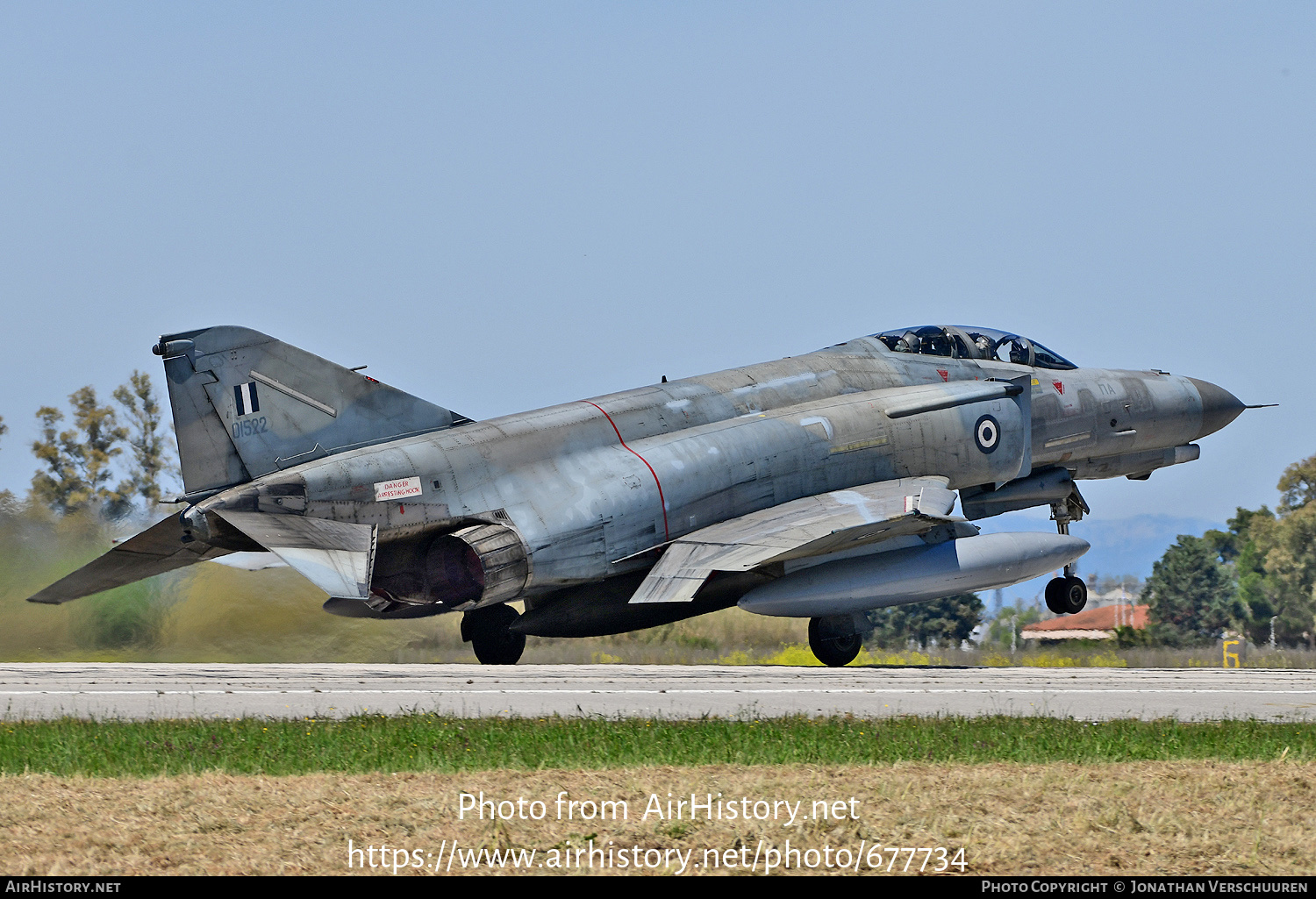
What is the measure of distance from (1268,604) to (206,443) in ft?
247

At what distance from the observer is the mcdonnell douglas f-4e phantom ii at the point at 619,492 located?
16.3 m

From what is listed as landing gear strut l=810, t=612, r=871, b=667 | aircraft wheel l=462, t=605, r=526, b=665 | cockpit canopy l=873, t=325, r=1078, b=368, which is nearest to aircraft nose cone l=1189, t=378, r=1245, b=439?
cockpit canopy l=873, t=325, r=1078, b=368

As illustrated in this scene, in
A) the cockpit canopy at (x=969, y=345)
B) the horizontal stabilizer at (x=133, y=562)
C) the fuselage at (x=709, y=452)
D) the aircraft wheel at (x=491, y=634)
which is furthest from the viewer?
the cockpit canopy at (x=969, y=345)

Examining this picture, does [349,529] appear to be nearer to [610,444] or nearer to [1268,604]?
[610,444]

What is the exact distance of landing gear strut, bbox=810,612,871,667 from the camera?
62.4ft

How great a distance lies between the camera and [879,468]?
65.9 feet

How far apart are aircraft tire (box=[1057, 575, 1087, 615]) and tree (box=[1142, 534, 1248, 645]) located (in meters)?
67.6

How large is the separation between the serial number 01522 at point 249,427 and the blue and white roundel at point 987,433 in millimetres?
10422

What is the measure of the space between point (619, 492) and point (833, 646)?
3.91 meters

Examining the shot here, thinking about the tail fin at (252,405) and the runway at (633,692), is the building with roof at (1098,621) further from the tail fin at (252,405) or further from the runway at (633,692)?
the tail fin at (252,405)

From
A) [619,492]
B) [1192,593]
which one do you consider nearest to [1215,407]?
[619,492]

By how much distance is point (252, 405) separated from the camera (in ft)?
54.2

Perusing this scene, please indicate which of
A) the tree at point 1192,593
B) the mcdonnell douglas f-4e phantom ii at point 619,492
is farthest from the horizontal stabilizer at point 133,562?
the tree at point 1192,593

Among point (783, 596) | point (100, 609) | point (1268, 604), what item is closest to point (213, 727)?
point (783, 596)
